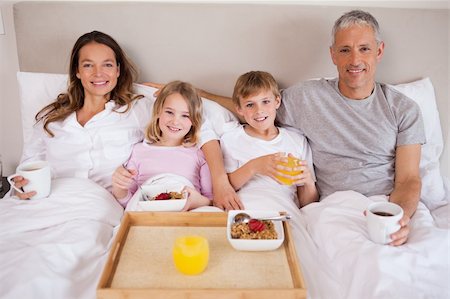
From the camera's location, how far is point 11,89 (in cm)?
223

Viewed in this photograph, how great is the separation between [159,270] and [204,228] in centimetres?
25

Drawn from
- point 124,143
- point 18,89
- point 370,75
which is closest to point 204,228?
point 124,143

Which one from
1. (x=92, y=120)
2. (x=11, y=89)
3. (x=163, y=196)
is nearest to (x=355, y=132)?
(x=163, y=196)

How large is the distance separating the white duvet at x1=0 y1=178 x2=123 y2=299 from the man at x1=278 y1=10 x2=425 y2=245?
0.86 meters

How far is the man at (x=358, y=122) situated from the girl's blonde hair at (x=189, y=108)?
398 mm

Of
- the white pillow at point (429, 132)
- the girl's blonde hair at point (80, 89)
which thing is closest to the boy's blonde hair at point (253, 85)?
the girl's blonde hair at point (80, 89)

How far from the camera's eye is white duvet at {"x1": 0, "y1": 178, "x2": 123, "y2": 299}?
4.20 feet

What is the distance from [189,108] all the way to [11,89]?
102 centimetres

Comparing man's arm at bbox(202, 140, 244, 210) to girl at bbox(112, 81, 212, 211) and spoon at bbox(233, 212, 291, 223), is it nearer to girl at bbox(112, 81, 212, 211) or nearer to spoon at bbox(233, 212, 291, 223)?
girl at bbox(112, 81, 212, 211)

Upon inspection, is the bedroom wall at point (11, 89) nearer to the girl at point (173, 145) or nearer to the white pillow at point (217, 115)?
the white pillow at point (217, 115)

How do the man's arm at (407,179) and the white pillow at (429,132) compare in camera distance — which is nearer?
the man's arm at (407,179)

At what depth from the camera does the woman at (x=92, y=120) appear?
1887mm

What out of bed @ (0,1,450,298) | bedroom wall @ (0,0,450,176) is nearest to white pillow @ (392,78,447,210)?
bed @ (0,1,450,298)

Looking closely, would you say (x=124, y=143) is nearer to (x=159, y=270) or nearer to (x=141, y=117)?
(x=141, y=117)
